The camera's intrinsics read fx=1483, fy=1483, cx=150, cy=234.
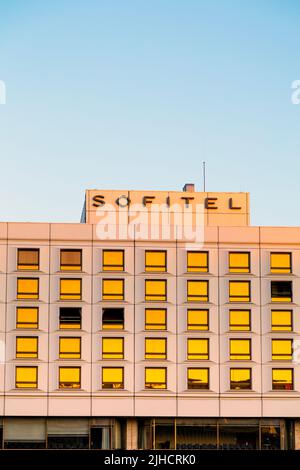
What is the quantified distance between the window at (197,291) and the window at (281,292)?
17.1 feet

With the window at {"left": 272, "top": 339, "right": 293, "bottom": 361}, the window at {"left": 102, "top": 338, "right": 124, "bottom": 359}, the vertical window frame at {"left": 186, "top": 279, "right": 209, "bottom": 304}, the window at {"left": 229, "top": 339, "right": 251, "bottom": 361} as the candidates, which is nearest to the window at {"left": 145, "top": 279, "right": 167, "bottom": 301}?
the vertical window frame at {"left": 186, "top": 279, "right": 209, "bottom": 304}

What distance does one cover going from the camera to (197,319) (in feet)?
374

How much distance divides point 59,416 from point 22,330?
280 inches

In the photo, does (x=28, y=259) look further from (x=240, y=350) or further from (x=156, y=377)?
(x=240, y=350)

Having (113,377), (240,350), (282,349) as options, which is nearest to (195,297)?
(240,350)

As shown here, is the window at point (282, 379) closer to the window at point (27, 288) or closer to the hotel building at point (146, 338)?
the hotel building at point (146, 338)

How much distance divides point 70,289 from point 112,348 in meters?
5.56

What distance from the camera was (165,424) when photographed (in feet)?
373

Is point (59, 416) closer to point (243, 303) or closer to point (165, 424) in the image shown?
point (165, 424)

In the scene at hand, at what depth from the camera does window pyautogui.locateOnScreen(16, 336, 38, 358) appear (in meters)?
113

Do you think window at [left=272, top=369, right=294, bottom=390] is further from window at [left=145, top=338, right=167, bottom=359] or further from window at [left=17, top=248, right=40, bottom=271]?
window at [left=17, top=248, right=40, bottom=271]

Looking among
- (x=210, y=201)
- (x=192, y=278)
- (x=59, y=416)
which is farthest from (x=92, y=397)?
(x=210, y=201)

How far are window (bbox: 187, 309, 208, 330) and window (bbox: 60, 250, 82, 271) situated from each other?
9.23m
